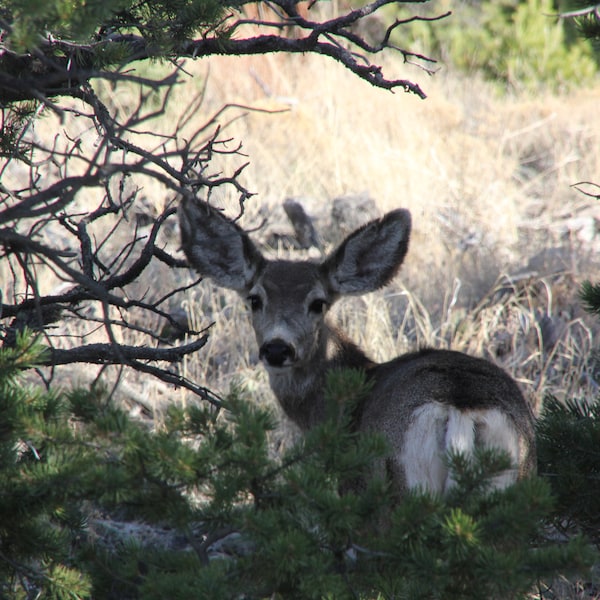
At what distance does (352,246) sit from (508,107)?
34.1ft

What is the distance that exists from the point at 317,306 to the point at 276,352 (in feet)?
1.99

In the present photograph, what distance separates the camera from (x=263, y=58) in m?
15.4

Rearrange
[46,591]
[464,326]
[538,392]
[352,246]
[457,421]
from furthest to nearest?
1. [464,326]
2. [538,392]
3. [352,246]
4. [457,421]
5. [46,591]

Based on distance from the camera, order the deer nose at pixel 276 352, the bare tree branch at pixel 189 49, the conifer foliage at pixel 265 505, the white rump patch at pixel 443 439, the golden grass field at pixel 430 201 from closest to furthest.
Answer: the conifer foliage at pixel 265 505
the white rump patch at pixel 443 439
the bare tree branch at pixel 189 49
the deer nose at pixel 276 352
the golden grass field at pixel 430 201

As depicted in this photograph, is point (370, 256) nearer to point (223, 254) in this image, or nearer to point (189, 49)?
point (223, 254)

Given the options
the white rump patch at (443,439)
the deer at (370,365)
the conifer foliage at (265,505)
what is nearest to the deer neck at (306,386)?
the deer at (370,365)

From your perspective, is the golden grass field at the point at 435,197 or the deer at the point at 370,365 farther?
the golden grass field at the point at 435,197

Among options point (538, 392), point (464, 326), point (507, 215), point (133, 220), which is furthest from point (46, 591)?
point (507, 215)

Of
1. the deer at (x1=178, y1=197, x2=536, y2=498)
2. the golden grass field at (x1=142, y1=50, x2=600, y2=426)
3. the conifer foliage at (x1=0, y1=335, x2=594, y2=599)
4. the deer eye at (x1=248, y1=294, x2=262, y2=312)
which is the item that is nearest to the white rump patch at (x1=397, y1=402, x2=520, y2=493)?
the deer at (x1=178, y1=197, x2=536, y2=498)

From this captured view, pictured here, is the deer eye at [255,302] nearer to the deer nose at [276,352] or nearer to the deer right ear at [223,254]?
the deer right ear at [223,254]

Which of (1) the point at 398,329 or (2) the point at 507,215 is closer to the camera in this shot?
(1) the point at 398,329

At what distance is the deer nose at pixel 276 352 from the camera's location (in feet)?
15.8

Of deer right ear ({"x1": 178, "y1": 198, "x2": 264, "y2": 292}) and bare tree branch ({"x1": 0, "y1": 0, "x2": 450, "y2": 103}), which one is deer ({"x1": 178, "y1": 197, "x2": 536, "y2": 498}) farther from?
bare tree branch ({"x1": 0, "y1": 0, "x2": 450, "y2": 103})

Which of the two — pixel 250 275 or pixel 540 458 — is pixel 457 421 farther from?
pixel 250 275
